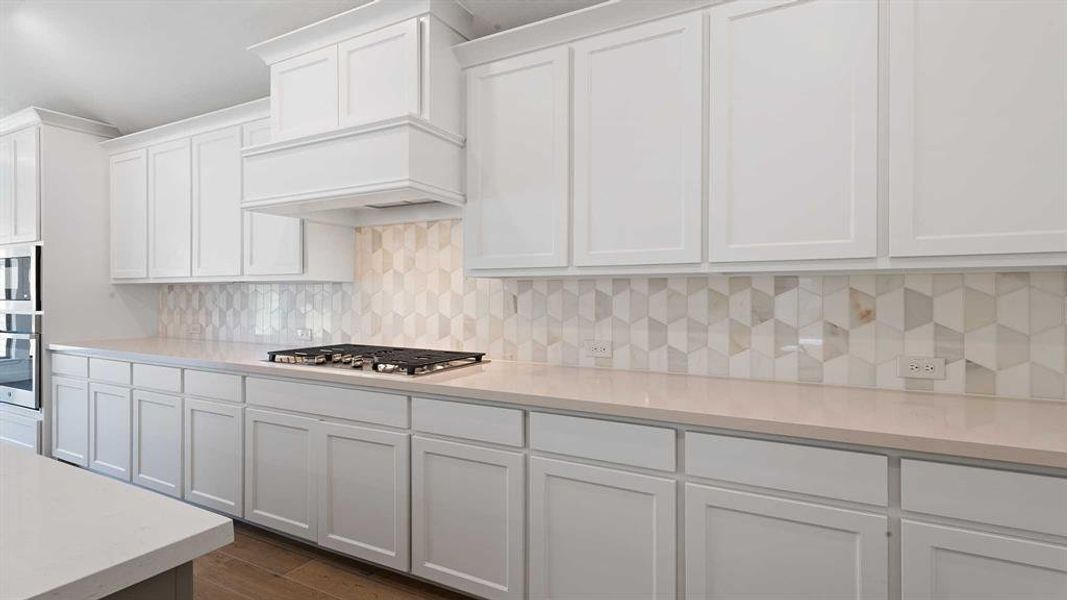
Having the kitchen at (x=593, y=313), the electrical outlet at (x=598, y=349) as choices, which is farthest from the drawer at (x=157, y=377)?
the electrical outlet at (x=598, y=349)

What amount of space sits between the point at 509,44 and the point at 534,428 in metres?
1.59

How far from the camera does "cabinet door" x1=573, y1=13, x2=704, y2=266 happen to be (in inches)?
77.6

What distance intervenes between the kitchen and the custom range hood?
17 millimetres

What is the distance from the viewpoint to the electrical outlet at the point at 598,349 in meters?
2.46

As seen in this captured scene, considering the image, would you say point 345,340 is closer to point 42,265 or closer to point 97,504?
point 42,265

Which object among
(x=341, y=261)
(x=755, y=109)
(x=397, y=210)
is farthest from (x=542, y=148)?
(x=341, y=261)

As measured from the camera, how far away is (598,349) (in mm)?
2477

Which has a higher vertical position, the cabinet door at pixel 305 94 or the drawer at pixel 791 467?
the cabinet door at pixel 305 94

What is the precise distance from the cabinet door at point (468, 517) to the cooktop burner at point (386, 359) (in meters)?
0.32

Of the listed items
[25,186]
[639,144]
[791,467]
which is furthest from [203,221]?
[791,467]

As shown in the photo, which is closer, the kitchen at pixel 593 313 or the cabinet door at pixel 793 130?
the kitchen at pixel 593 313

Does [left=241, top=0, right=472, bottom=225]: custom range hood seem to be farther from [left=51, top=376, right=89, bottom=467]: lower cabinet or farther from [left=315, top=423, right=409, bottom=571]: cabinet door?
[left=51, top=376, right=89, bottom=467]: lower cabinet

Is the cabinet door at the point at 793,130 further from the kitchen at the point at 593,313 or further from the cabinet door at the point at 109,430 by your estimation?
the cabinet door at the point at 109,430

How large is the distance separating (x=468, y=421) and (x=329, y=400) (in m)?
0.73
